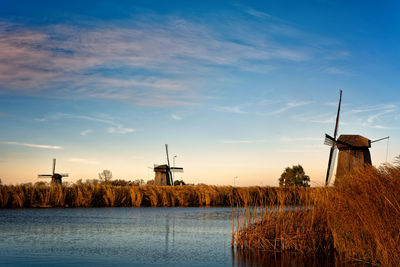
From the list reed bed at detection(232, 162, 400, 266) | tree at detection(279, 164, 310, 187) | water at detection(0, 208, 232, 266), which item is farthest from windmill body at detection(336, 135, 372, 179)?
tree at detection(279, 164, 310, 187)

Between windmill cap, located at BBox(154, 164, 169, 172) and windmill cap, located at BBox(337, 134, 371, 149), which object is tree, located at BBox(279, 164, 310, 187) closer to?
windmill cap, located at BBox(154, 164, 169, 172)

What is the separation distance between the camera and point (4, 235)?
1623 centimetres

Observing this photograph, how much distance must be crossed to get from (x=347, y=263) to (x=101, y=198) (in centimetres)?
2666

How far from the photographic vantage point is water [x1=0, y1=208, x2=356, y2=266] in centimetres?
1150

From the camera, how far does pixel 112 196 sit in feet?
Answer: 112

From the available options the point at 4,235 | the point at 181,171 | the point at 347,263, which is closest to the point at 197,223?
the point at 4,235

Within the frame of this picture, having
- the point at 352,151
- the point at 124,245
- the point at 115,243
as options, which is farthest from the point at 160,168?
the point at 124,245

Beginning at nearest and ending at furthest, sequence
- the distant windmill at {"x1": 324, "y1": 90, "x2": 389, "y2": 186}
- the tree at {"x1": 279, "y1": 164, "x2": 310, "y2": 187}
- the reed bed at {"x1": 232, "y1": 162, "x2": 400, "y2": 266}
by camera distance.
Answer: the reed bed at {"x1": 232, "y1": 162, "x2": 400, "y2": 266} < the distant windmill at {"x1": 324, "y1": 90, "x2": 389, "y2": 186} < the tree at {"x1": 279, "y1": 164, "x2": 310, "y2": 187}

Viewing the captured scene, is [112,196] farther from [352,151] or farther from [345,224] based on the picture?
[345,224]

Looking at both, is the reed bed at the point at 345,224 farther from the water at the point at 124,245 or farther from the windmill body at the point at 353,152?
the windmill body at the point at 353,152

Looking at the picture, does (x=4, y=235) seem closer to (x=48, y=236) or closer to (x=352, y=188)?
(x=48, y=236)

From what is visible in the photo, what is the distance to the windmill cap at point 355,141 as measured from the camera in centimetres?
3108

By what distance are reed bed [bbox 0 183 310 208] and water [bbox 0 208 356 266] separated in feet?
37.2

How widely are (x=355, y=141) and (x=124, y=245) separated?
22.7 metres
